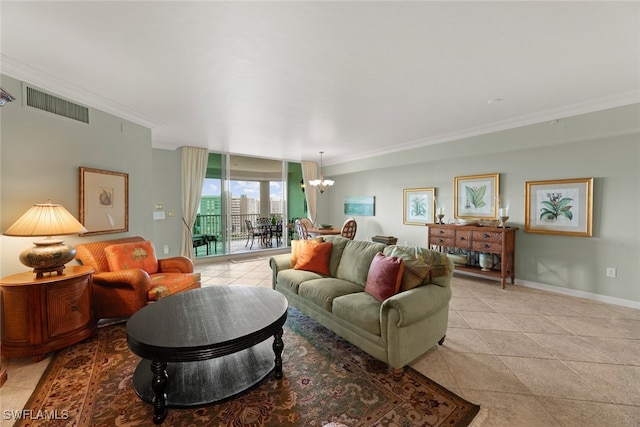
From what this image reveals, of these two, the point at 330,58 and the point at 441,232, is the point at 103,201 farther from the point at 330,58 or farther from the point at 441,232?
Answer: the point at 441,232

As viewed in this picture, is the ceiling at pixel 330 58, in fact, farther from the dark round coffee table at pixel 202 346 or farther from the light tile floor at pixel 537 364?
the light tile floor at pixel 537 364

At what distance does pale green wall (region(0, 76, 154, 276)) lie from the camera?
8.25 feet

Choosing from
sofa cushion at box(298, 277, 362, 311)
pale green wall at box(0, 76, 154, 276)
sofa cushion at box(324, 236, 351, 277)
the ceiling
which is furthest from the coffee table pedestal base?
the ceiling

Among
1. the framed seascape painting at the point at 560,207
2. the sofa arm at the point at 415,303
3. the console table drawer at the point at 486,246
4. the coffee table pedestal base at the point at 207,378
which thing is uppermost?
the framed seascape painting at the point at 560,207

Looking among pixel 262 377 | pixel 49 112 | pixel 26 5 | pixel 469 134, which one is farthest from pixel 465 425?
pixel 49 112

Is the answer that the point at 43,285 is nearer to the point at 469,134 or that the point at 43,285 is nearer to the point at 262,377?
the point at 262,377

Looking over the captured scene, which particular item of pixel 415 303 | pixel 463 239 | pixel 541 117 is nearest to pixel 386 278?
pixel 415 303

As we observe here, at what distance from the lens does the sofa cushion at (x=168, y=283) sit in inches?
115

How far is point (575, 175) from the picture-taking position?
12.9 feet

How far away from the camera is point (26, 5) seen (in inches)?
69.4

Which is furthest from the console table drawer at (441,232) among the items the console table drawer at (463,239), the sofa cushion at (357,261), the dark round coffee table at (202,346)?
the dark round coffee table at (202,346)

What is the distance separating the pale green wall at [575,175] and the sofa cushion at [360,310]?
11.7 feet

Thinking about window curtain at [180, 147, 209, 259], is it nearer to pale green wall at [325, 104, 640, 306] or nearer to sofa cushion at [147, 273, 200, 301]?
sofa cushion at [147, 273, 200, 301]

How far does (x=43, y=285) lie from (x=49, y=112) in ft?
6.11
